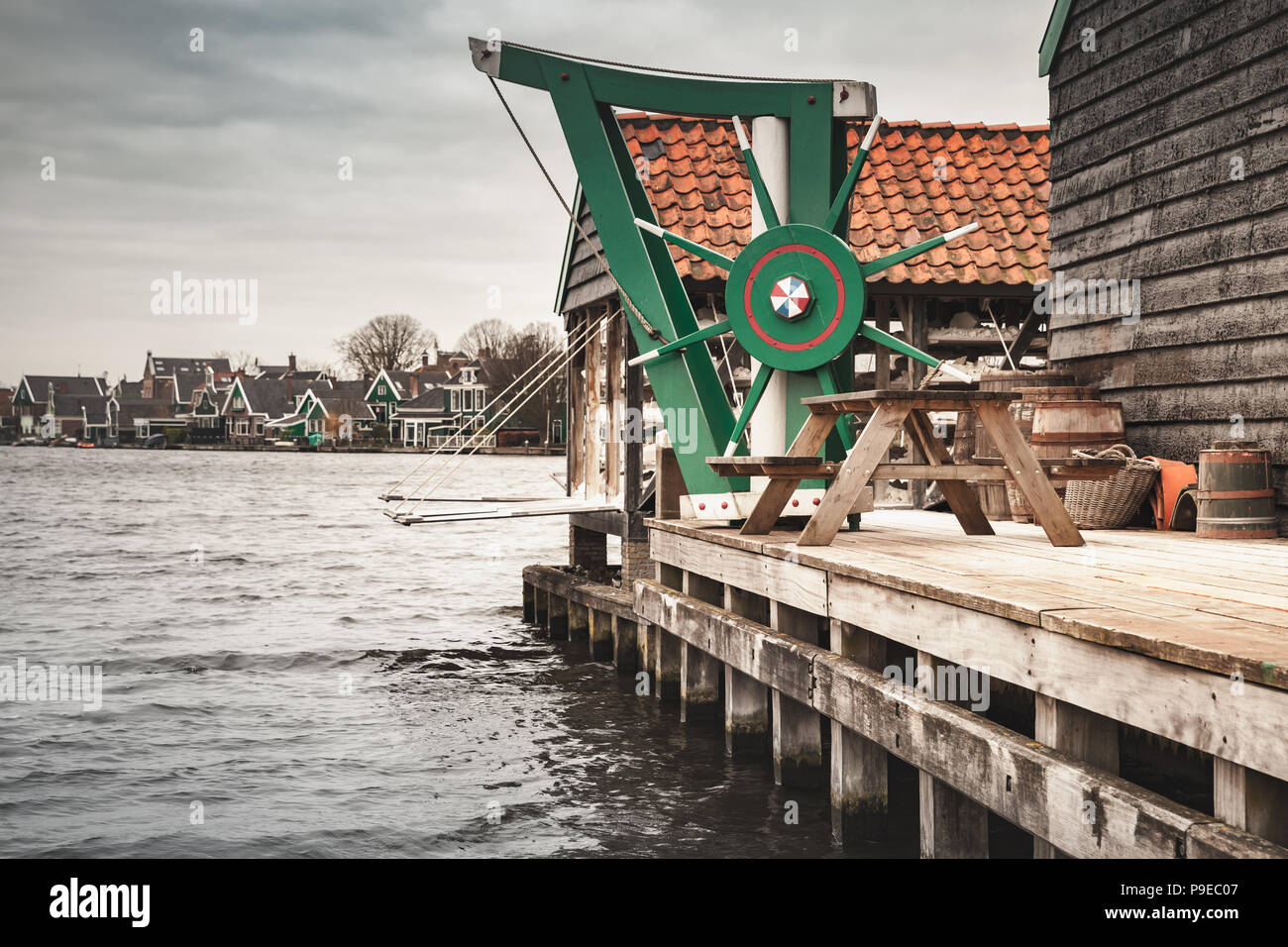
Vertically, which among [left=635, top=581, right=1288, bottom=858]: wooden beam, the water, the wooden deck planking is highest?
the wooden deck planking

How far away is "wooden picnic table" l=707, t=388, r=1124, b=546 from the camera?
6695 mm

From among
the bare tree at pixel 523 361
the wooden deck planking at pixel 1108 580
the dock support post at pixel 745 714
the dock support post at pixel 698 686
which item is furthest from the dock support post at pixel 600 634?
the bare tree at pixel 523 361

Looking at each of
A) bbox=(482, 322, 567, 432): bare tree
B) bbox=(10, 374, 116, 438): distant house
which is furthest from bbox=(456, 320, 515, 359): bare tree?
bbox=(10, 374, 116, 438): distant house

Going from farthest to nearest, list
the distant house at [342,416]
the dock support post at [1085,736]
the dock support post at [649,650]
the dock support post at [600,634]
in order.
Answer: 1. the distant house at [342,416]
2. the dock support post at [600,634]
3. the dock support post at [649,650]
4. the dock support post at [1085,736]

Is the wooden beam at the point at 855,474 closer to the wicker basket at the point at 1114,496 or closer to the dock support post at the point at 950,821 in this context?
the dock support post at the point at 950,821

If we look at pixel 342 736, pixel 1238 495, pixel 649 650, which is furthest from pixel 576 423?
pixel 1238 495

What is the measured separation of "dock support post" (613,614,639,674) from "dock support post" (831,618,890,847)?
19.6ft

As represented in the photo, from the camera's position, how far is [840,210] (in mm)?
8211

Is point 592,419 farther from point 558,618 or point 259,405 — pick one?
point 259,405

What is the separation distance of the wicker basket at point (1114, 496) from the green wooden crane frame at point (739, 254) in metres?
1.43

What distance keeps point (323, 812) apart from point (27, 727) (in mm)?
4174

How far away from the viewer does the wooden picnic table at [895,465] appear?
6.70 m

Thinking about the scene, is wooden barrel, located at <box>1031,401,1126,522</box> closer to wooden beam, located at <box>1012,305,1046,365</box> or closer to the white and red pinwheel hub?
the white and red pinwheel hub
